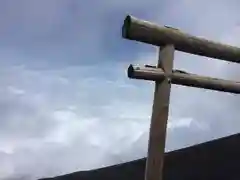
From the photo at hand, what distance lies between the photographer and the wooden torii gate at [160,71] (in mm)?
2301

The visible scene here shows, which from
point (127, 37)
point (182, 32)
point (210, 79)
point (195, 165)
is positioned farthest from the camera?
point (195, 165)

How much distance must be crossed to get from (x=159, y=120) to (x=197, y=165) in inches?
160

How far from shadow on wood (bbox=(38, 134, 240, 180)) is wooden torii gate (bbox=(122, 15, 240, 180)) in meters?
3.60

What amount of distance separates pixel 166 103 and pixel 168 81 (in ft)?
0.40

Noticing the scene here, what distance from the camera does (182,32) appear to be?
245 centimetres

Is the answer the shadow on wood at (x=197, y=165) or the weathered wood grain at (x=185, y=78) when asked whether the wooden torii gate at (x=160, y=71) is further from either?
the shadow on wood at (x=197, y=165)

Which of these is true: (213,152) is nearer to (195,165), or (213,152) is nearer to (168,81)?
(195,165)

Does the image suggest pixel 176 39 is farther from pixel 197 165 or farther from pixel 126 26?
pixel 197 165

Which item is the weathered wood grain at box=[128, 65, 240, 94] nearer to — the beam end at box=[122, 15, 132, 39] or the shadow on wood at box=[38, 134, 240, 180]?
the beam end at box=[122, 15, 132, 39]

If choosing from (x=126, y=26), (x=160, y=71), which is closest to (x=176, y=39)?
(x=160, y=71)

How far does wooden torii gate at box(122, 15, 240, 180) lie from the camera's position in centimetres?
230

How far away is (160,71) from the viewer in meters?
2.38

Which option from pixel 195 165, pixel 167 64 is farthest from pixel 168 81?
pixel 195 165

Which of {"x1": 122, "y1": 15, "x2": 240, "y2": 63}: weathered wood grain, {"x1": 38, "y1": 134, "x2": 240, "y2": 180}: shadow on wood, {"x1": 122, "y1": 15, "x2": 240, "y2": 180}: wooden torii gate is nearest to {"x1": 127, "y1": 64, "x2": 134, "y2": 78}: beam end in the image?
{"x1": 122, "y1": 15, "x2": 240, "y2": 180}: wooden torii gate
